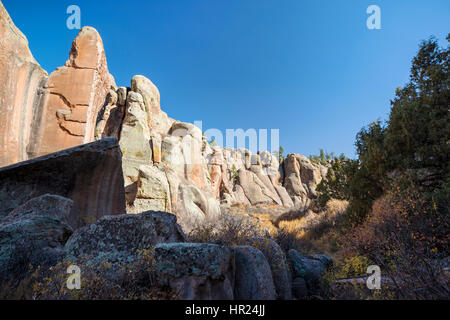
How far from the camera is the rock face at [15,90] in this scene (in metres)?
6.64

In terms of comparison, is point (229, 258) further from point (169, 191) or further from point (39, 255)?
point (169, 191)

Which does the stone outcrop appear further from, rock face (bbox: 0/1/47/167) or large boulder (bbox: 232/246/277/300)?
large boulder (bbox: 232/246/277/300)

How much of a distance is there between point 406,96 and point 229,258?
1001cm

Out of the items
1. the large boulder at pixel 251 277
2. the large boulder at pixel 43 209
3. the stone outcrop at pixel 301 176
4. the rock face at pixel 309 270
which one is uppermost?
the stone outcrop at pixel 301 176

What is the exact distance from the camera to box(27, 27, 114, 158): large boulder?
25.9 feet

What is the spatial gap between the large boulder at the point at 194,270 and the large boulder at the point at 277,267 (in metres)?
1.45

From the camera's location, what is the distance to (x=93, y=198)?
19.2 ft

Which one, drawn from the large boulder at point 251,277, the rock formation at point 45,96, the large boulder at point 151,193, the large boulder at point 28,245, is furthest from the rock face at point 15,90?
the large boulder at point 251,277

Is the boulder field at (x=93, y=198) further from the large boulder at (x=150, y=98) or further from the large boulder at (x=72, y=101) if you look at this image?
the large boulder at (x=150, y=98)

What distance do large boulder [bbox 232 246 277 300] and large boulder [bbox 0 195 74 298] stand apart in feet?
7.33

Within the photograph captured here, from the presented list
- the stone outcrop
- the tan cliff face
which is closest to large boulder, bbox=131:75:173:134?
the tan cliff face

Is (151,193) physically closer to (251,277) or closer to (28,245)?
(28,245)
